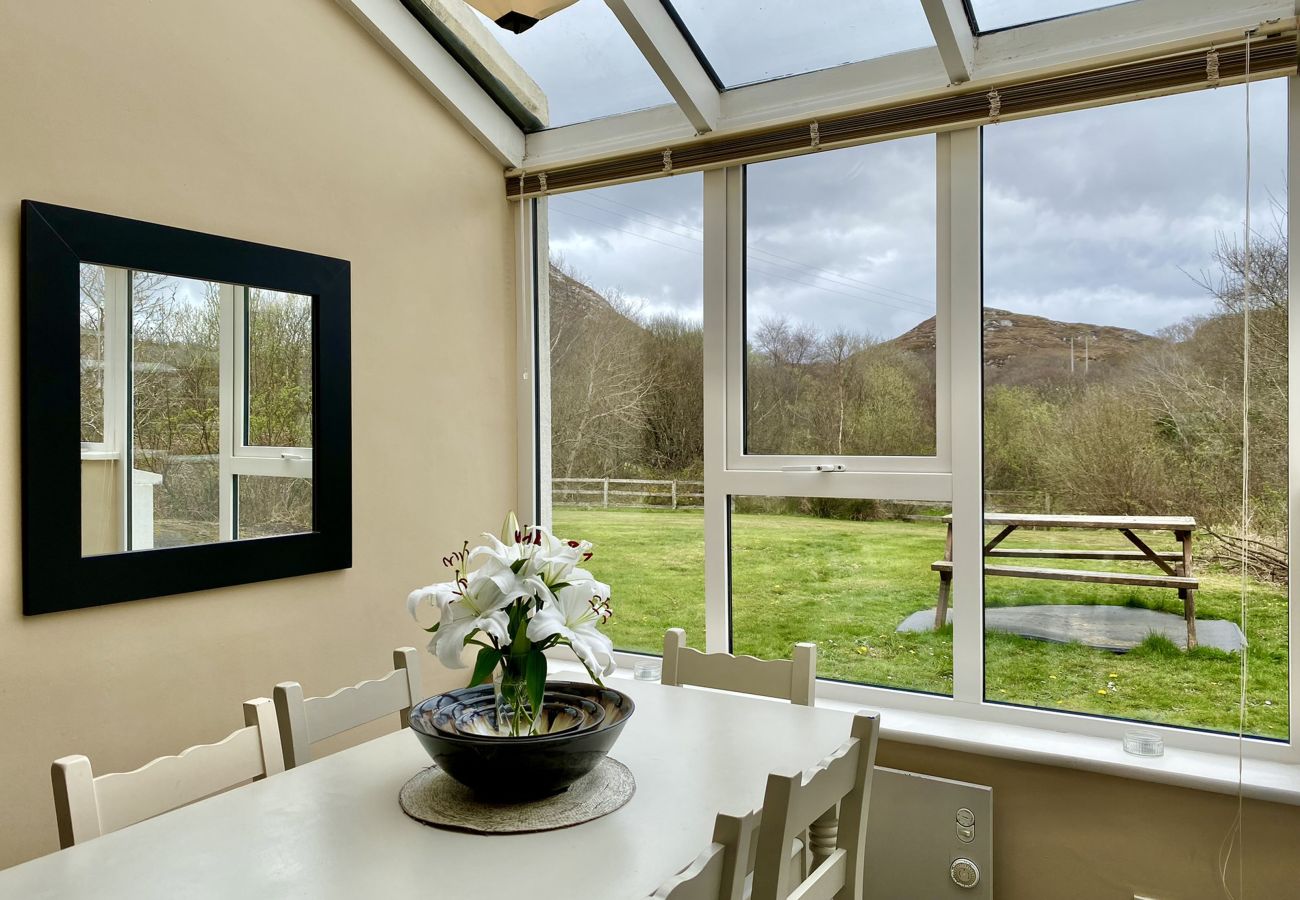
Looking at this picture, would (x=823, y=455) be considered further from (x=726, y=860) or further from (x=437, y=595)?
(x=726, y=860)

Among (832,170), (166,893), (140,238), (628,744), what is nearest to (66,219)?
(140,238)

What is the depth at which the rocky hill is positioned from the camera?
2.27 metres

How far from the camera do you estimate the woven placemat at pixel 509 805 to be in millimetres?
1379

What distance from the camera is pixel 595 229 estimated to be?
3127 millimetres

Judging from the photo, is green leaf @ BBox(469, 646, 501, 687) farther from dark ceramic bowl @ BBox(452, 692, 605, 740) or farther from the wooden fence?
the wooden fence

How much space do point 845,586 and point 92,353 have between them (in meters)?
2.06

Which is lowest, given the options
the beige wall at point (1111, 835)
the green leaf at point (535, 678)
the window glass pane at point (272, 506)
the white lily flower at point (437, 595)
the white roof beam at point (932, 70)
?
the beige wall at point (1111, 835)

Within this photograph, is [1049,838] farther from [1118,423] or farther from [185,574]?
[185,574]

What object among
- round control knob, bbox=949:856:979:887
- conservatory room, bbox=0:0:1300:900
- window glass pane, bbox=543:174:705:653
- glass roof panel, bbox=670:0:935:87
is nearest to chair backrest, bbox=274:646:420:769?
conservatory room, bbox=0:0:1300:900

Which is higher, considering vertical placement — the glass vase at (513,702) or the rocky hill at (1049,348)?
the rocky hill at (1049,348)

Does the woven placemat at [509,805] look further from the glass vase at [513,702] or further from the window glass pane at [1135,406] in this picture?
the window glass pane at [1135,406]

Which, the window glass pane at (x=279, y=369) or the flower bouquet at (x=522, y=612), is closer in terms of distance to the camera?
the flower bouquet at (x=522, y=612)

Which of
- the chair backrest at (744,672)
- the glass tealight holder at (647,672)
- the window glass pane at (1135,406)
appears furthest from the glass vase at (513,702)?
the window glass pane at (1135,406)

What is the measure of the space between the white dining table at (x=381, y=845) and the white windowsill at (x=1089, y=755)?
2.24 feet
